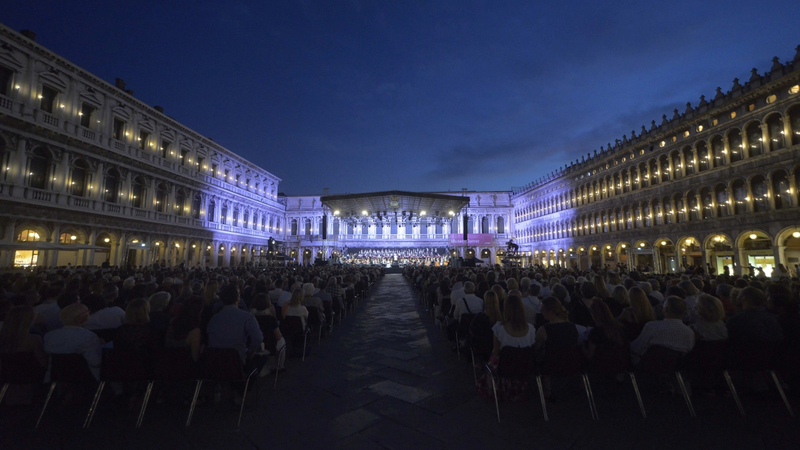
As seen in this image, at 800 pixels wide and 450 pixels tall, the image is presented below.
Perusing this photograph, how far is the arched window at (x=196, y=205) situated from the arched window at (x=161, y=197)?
130 inches

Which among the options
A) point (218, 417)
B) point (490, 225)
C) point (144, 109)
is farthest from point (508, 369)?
point (490, 225)

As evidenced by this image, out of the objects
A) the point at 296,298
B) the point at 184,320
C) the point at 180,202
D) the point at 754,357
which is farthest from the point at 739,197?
the point at 180,202

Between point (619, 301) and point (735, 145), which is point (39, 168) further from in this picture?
point (735, 145)

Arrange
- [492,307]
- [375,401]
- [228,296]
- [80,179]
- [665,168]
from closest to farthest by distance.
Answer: [228,296] → [375,401] → [492,307] → [80,179] → [665,168]

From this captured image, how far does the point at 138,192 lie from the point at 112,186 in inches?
88.3

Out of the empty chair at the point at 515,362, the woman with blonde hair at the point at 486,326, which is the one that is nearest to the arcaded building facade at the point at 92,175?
the woman with blonde hair at the point at 486,326

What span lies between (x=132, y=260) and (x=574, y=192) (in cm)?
4069

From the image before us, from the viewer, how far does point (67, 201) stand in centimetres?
1844

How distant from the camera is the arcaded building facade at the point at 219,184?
54.6 ft

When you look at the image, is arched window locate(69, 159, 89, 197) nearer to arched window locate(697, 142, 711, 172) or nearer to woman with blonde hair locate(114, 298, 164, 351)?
woman with blonde hair locate(114, 298, 164, 351)

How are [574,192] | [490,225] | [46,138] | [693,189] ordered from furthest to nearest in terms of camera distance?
[490,225] → [574,192] → [693,189] → [46,138]

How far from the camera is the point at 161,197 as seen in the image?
26.5 metres

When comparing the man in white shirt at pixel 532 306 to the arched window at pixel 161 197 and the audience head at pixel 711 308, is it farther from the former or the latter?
the arched window at pixel 161 197

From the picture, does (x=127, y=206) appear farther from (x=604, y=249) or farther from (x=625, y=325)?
(x=604, y=249)
